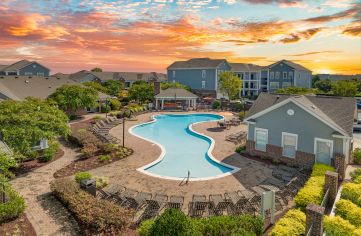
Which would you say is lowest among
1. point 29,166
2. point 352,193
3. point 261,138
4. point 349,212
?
point 29,166

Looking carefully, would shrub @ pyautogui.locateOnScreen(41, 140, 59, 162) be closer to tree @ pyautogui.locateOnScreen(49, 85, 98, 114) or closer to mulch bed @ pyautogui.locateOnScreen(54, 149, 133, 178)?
mulch bed @ pyautogui.locateOnScreen(54, 149, 133, 178)

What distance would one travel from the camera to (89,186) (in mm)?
15914

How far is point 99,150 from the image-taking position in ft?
82.7

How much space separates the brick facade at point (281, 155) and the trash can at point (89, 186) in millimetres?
14111

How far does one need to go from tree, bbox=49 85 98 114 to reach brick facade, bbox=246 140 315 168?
26747 mm

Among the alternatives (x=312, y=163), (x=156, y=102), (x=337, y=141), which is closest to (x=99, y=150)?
(x=312, y=163)

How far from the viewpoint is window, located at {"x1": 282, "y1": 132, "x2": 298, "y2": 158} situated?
875 inches

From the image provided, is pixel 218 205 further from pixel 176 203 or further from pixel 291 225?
pixel 291 225

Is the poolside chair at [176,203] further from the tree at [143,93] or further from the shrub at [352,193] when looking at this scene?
the tree at [143,93]

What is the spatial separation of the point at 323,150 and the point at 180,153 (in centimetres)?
1235

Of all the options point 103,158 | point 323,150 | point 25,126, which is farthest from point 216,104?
point 25,126

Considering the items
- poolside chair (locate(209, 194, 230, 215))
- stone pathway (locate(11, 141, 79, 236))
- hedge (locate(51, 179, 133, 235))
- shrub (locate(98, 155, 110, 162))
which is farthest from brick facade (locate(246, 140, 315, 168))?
stone pathway (locate(11, 141, 79, 236))

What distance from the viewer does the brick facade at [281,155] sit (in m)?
21.4

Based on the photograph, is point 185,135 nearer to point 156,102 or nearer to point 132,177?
point 132,177
